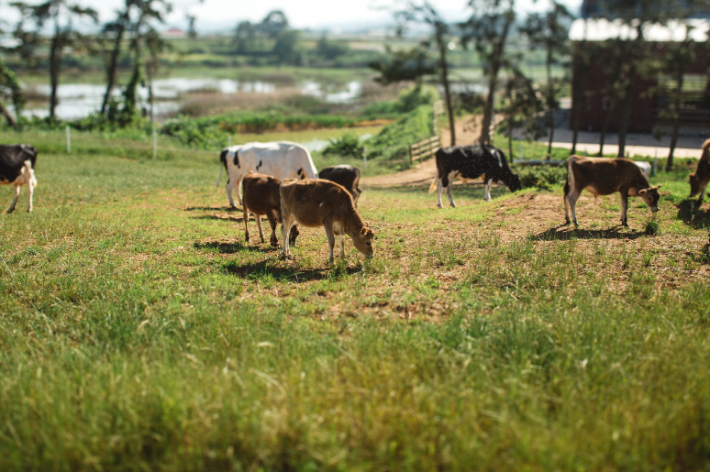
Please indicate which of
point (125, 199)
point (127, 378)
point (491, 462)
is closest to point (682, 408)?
point (491, 462)

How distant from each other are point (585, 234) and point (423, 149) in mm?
21807

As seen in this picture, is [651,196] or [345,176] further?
[345,176]

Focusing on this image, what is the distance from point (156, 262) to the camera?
29.4ft

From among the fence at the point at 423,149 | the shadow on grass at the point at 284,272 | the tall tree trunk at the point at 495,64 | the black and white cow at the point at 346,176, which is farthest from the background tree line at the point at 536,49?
the shadow on grass at the point at 284,272

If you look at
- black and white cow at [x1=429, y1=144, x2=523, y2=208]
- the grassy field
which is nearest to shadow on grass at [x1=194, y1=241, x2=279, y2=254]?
the grassy field

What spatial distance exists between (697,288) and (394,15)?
28.0 meters

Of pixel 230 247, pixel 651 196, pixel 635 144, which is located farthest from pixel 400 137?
pixel 230 247

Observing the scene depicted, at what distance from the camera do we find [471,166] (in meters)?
17.2

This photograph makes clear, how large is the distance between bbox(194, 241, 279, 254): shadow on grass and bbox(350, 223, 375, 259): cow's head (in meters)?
1.94

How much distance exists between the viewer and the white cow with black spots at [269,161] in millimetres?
14922

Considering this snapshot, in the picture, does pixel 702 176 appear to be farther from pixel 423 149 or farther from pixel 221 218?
pixel 423 149

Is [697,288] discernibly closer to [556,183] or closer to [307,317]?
[307,317]

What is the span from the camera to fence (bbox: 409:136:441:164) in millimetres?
29466

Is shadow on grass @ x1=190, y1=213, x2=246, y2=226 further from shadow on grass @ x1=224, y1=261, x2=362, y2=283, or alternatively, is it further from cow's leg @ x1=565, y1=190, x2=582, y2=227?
cow's leg @ x1=565, y1=190, x2=582, y2=227
